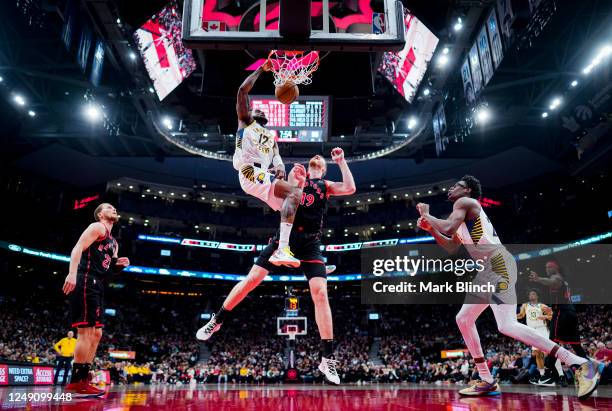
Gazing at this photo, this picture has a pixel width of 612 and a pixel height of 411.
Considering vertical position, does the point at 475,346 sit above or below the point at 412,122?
below

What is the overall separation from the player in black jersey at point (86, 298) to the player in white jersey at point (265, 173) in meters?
2.23

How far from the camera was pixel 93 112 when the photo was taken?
16719 mm

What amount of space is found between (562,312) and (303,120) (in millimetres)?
8944

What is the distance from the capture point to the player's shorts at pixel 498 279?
512 centimetres

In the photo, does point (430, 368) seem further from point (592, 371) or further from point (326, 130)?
point (592, 371)

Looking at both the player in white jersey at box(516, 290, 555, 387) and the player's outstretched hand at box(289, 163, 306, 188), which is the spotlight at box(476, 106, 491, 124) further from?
the player's outstretched hand at box(289, 163, 306, 188)

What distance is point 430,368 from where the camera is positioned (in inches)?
875

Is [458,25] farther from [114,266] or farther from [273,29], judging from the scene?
[114,266]

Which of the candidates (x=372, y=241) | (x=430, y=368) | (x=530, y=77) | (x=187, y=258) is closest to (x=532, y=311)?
(x=530, y=77)

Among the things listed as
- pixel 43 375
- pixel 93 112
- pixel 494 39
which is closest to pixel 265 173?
pixel 494 39

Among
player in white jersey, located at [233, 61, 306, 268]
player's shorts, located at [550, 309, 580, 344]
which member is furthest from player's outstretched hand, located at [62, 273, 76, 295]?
player's shorts, located at [550, 309, 580, 344]

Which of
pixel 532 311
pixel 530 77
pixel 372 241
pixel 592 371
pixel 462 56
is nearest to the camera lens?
pixel 592 371

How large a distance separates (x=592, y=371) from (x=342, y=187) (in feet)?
10.6

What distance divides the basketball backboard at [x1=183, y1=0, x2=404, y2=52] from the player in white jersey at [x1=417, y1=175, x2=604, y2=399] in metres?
2.33
